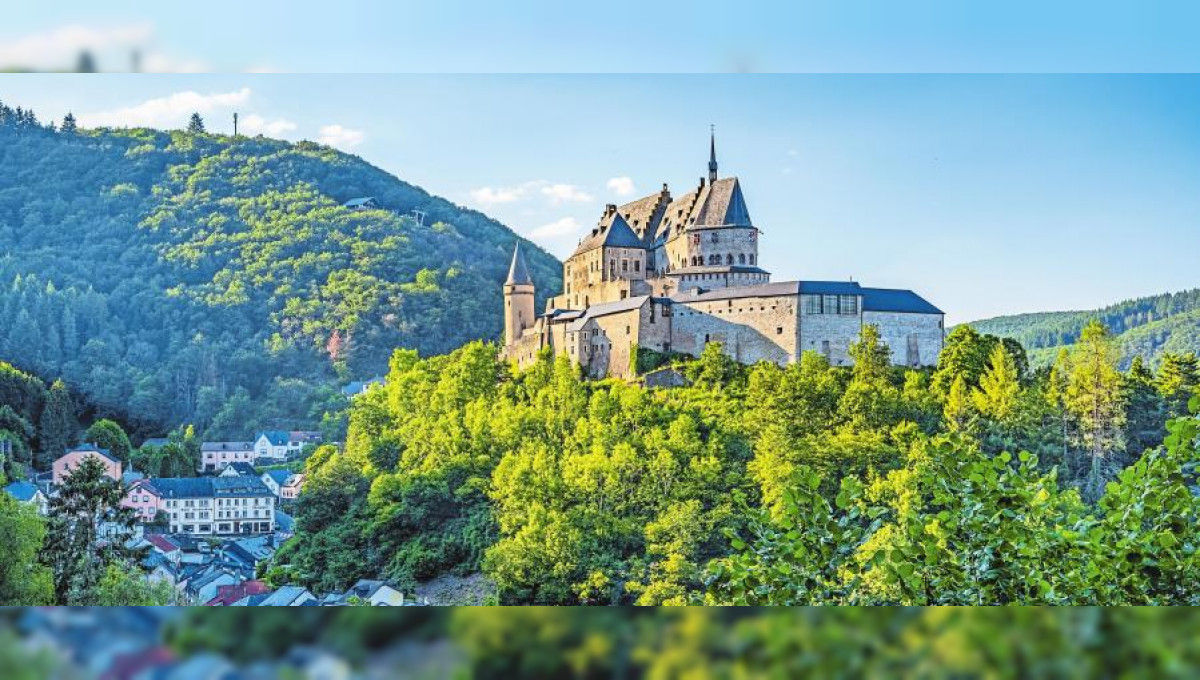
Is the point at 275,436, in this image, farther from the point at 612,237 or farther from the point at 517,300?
the point at 612,237

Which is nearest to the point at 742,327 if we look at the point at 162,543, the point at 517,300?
the point at 517,300

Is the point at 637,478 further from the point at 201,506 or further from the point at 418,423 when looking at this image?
the point at 201,506

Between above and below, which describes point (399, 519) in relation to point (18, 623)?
below

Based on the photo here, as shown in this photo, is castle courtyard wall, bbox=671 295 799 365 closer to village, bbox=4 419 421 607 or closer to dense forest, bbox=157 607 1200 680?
village, bbox=4 419 421 607

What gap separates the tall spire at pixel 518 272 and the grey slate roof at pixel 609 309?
4.74 ft

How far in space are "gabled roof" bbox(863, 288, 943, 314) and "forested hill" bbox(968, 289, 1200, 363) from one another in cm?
189

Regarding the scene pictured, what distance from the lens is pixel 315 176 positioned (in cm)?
1712

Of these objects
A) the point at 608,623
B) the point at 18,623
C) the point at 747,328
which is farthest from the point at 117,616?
the point at 747,328

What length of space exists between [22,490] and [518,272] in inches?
320

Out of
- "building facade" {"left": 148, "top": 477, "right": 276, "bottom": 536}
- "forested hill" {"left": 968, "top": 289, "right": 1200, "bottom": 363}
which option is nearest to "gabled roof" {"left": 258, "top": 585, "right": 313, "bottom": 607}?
"building facade" {"left": 148, "top": 477, "right": 276, "bottom": 536}

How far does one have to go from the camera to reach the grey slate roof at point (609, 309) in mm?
14977

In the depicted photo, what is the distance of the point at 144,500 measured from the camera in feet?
35.2

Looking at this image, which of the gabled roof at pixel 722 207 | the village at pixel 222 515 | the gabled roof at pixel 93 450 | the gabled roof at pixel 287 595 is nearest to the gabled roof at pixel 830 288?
the gabled roof at pixel 722 207

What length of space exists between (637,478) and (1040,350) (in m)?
4.25
